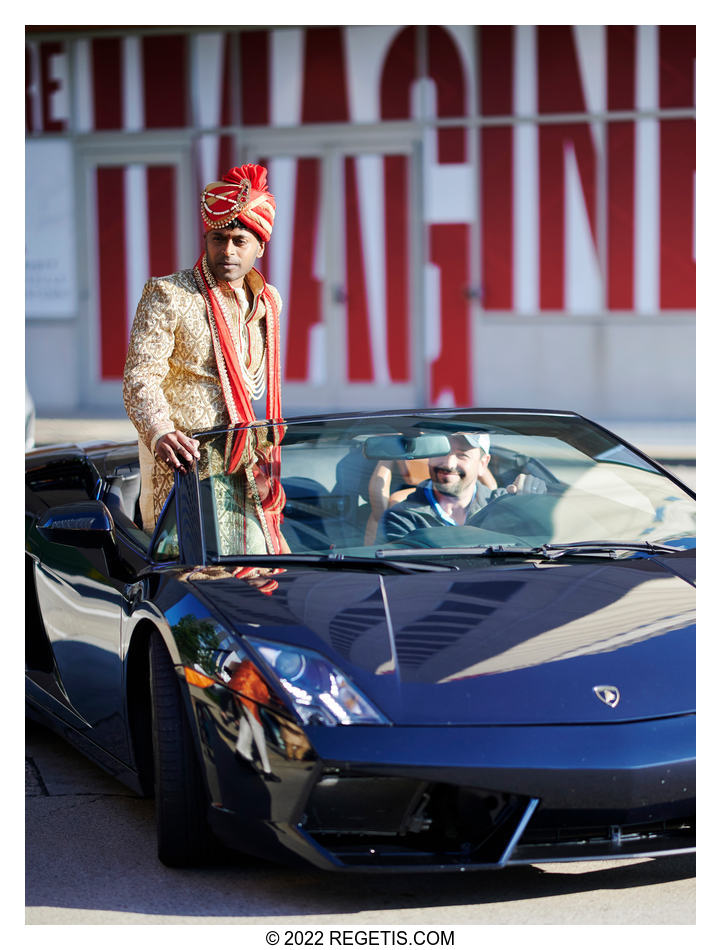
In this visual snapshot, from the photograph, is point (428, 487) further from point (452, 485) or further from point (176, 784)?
point (176, 784)

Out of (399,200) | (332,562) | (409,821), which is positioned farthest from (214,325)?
(399,200)

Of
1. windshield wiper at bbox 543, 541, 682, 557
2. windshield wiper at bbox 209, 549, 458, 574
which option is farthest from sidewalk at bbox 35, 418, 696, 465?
windshield wiper at bbox 209, 549, 458, 574

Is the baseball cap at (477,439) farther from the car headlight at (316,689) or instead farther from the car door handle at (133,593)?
the car headlight at (316,689)

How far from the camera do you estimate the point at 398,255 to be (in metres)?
14.4

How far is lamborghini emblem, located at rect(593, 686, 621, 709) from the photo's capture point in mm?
2953

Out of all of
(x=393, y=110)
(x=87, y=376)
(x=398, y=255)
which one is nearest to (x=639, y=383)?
(x=398, y=255)

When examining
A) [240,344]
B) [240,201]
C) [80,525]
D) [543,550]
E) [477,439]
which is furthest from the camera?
[240,344]

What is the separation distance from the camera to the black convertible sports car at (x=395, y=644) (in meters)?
2.87

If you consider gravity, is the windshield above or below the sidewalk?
above

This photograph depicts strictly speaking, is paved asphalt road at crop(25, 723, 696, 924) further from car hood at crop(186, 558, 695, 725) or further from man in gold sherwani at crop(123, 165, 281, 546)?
man in gold sherwani at crop(123, 165, 281, 546)

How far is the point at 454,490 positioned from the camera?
4.09 meters

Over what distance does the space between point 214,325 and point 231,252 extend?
0.24 metres

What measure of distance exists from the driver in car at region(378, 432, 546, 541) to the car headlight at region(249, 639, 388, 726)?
35.3 inches
